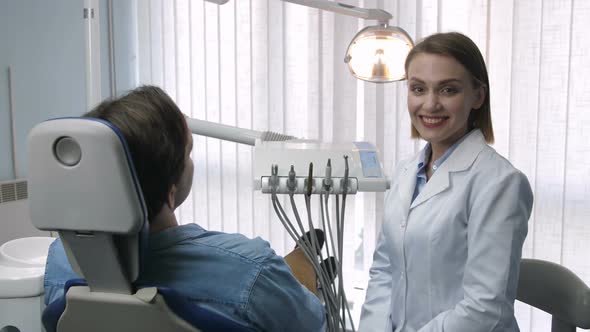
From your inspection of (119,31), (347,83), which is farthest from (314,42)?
(119,31)

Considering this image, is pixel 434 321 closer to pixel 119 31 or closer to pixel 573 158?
pixel 573 158

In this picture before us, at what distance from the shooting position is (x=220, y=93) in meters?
2.63

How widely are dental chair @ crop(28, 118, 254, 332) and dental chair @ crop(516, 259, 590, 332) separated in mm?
1053

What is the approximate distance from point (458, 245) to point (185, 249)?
1.89 feet

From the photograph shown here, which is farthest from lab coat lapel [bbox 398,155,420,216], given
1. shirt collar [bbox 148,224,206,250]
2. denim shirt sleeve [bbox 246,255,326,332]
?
shirt collar [bbox 148,224,206,250]

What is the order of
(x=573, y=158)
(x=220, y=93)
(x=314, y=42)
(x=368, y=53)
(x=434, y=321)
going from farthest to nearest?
(x=220, y=93) < (x=314, y=42) < (x=573, y=158) < (x=368, y=53) < (x=434, y=321)

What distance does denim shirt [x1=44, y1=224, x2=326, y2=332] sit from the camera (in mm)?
820

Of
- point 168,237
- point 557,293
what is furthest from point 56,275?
point 557,293

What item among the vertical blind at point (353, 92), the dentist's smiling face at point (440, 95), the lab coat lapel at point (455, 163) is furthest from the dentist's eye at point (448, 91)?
the vertical blind at point (353, 92)

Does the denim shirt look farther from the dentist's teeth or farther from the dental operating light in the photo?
the dental operating light

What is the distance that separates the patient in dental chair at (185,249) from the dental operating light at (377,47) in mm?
642

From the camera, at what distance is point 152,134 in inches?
30.0

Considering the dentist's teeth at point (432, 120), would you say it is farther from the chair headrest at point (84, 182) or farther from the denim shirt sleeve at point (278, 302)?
the chair headrest at point (84, 182)

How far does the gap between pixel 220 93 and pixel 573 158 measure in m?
1.43
